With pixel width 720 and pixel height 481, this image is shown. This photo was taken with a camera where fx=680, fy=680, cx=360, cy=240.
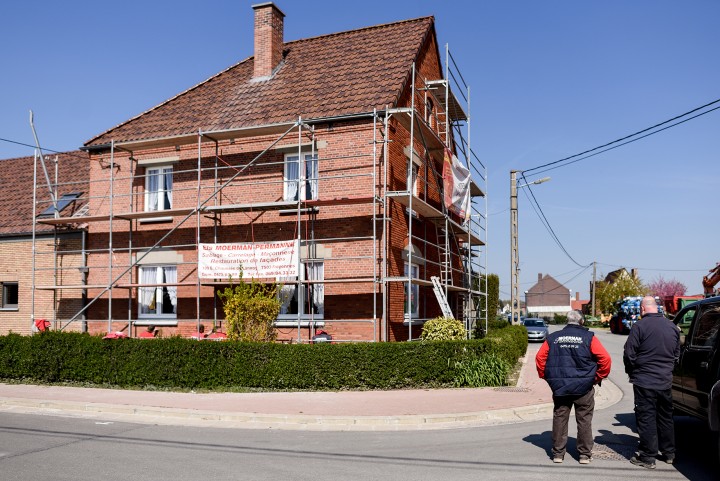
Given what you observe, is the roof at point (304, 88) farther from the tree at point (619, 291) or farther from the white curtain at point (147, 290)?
the tree at point (619, 291)

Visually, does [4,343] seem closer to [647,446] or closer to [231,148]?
[231,148]

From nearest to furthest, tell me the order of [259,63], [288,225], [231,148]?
[288,225]
[231,148]
[259,63]

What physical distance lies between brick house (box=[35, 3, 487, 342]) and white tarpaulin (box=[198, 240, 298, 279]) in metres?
0.04

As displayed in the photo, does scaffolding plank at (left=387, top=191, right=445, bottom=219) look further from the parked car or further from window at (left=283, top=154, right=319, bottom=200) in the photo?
the parked car

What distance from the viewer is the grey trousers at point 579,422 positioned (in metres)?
7.73

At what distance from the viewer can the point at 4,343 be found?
15344 mm

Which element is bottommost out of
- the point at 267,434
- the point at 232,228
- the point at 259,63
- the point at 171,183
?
the point at 267,434

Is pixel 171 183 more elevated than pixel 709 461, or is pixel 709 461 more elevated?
pixel 171 183

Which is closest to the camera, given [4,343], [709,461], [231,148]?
[709,461]

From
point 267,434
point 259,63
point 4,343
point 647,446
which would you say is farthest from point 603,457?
point 259,63

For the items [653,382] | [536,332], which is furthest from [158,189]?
[536,332]

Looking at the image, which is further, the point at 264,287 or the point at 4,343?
the point at 264,287

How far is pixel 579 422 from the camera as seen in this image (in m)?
7.81

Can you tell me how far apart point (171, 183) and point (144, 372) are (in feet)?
26.0
